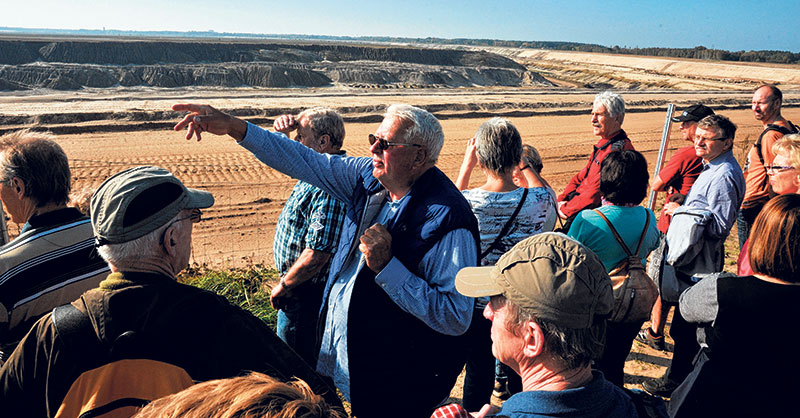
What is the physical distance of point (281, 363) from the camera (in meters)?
1.77

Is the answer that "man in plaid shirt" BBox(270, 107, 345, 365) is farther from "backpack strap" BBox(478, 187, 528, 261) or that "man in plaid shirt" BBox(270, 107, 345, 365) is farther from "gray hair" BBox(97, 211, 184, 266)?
"gray hair" BBox(97, 211, 184, 266)

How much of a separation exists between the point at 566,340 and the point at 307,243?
5.84ft

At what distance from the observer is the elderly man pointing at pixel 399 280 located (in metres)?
2.34

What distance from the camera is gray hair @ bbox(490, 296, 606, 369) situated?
1607mm

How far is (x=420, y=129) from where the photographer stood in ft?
8.40

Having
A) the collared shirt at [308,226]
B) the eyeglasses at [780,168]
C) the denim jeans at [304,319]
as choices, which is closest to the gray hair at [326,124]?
the collared shirt at [308,226]

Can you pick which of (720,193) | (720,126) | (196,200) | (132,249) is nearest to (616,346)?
(720,193)

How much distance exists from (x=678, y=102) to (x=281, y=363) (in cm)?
2916

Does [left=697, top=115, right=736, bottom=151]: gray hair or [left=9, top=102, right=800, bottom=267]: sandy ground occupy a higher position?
[left=697, top=115, right=736, bottom=151]: gray hair

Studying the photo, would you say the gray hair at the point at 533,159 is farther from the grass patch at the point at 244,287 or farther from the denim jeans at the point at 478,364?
the grass patch at the point at 244,287

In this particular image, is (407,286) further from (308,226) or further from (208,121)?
(208,121)

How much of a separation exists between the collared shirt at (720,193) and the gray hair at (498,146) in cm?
164

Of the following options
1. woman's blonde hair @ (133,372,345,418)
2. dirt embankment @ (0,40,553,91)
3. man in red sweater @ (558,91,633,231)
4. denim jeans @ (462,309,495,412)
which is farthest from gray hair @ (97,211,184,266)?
dirt embankment @ (0,40,553,91)

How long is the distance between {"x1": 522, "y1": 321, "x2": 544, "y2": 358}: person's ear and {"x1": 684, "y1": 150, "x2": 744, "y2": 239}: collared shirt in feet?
8.66
